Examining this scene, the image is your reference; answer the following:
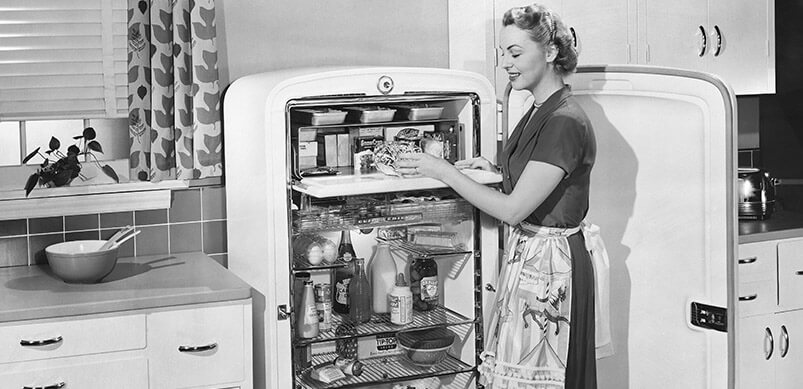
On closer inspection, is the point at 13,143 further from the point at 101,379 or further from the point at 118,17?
the point at 101,379

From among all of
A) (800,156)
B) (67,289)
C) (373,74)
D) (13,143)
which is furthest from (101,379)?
(800,156)

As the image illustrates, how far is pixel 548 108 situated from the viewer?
2777mm

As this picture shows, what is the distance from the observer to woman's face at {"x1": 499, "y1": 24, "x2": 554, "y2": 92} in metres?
2.75

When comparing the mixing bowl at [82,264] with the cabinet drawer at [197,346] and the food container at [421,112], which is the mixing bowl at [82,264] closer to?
the cabinet drawer at [197,346]

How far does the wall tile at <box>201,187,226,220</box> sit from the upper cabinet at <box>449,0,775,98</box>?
97 cm

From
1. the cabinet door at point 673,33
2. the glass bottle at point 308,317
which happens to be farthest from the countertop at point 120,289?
the cabinet door at point 673,33

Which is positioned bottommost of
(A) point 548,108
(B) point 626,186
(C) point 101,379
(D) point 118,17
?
(C) point 101,379

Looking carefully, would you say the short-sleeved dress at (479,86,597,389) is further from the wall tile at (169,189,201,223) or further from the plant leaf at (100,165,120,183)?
the plant leaf at (100,165,120,183)

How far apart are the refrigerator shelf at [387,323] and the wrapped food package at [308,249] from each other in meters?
0.23

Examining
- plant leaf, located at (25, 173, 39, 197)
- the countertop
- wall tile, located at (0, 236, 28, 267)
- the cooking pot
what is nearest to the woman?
the countertop

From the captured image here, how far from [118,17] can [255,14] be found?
17.6 inches

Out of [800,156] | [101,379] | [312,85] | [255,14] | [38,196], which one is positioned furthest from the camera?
[800,156]

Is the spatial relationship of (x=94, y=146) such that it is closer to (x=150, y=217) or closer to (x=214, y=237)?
(x=150, y=217)

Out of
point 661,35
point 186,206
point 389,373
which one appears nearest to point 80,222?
point 186,206
